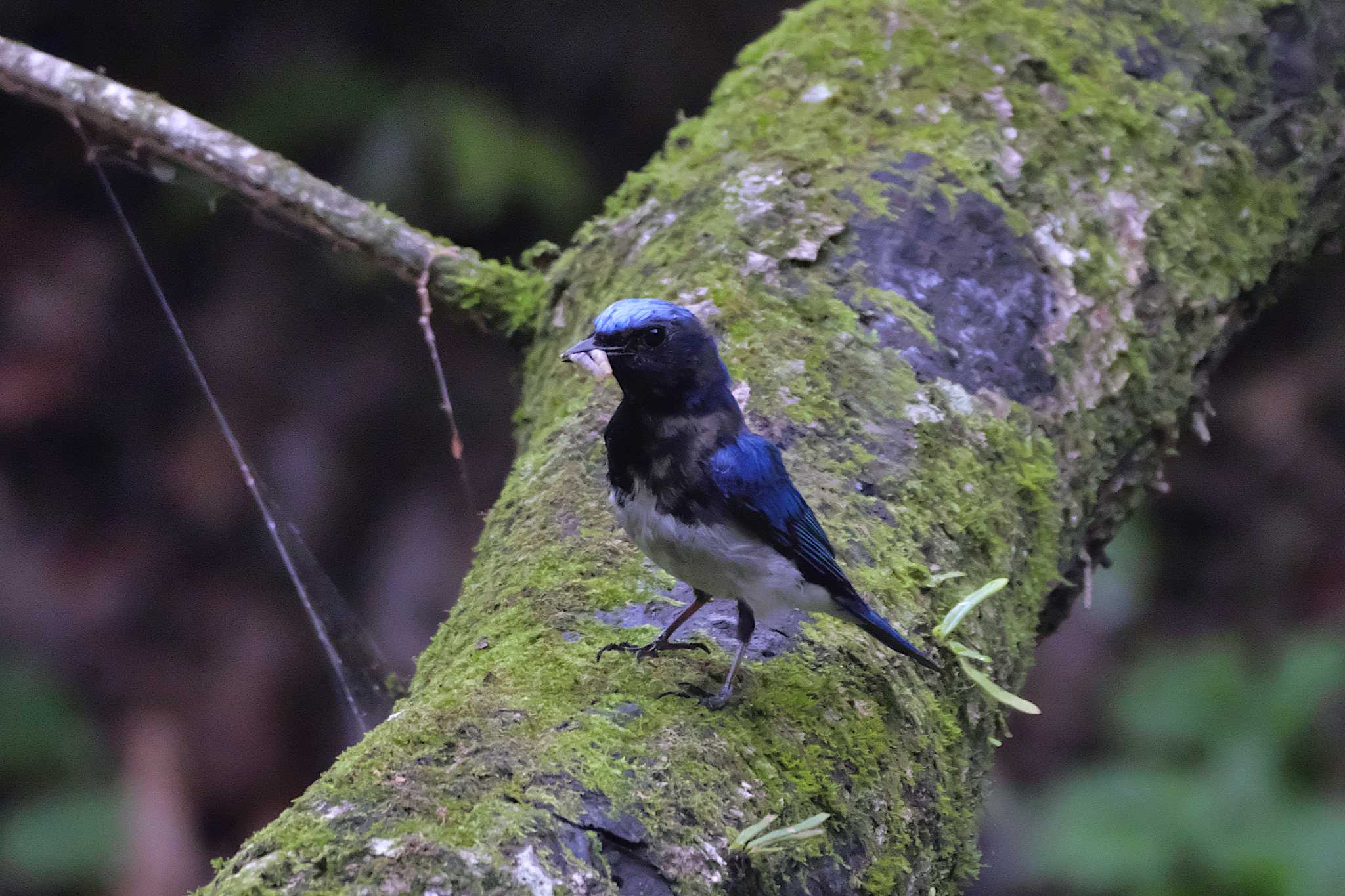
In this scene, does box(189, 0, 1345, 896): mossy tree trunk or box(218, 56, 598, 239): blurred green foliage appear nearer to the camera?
box(189, 0, 1345, 896): mossy tree trunk

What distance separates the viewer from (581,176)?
585 cm

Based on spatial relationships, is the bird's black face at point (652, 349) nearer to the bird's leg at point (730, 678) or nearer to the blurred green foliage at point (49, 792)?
the bird's leg at point (730, 678)

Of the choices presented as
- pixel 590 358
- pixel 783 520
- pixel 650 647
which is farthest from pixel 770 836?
pixel 590 358

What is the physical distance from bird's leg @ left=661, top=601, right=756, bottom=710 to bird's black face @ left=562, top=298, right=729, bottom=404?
17.1 inches

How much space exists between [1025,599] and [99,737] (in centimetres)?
494

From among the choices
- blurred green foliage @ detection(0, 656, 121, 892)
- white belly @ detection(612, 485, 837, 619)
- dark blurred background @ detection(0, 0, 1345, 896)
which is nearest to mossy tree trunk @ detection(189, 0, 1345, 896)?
white belly @ detection(612, 485, 837, 619)

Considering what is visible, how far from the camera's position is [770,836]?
169cm

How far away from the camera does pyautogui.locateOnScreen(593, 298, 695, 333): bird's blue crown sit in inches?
89.0

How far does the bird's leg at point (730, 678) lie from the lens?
6.45 feet

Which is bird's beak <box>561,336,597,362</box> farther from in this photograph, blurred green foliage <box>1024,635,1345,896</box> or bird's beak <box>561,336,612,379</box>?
blurred green foliage <box>1024,635,1345,896</box>

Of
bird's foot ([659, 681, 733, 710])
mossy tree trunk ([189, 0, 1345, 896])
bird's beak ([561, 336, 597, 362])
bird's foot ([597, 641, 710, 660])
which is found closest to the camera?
mossy tree trunk ([189, 0, 1345, 896])

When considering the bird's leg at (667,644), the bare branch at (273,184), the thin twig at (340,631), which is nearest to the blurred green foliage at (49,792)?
the thin twig at (340,631)

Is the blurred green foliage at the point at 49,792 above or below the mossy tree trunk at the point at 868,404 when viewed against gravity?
below

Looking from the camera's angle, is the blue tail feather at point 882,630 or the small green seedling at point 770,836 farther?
the blue tail feather at point 882,630
